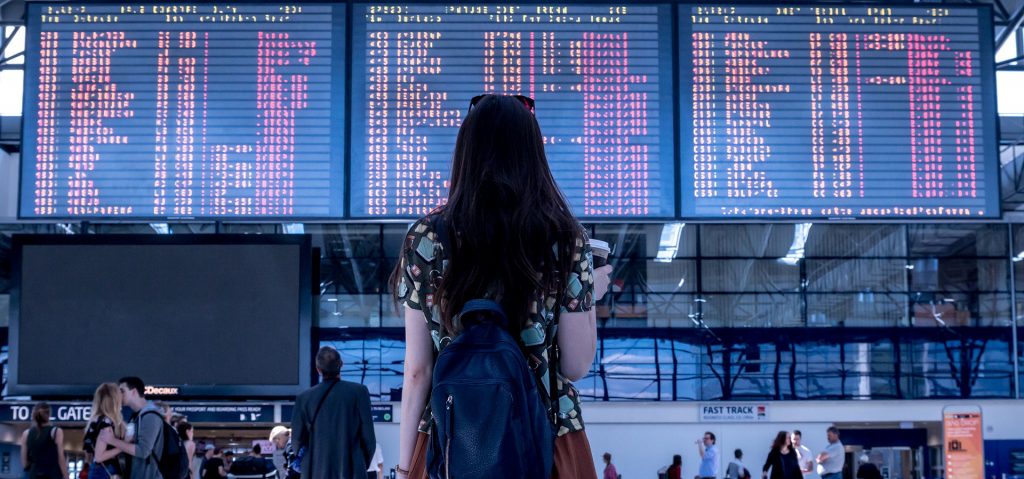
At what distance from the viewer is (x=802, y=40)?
10.8 meters

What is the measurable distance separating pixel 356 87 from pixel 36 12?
304cm

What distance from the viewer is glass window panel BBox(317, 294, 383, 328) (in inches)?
815

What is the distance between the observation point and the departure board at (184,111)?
10.5 meters

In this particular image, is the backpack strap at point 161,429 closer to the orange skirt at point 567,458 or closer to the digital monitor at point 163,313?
the orange skirt at point 567,458

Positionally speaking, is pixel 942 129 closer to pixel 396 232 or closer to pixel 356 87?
pixel 356 87

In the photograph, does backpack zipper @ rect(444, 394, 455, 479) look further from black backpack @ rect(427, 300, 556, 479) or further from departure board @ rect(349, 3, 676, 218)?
departure board @ rect(349, 3, 676, 218)

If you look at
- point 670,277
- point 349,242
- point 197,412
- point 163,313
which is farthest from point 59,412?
point 670,277

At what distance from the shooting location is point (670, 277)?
70.3ft

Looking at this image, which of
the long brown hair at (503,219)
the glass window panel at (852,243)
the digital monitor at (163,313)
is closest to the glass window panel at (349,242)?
the glass window panel at (852,243)

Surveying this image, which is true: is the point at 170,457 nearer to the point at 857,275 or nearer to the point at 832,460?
the point at 832,460

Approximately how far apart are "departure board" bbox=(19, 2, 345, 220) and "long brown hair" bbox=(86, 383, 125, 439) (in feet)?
14.3

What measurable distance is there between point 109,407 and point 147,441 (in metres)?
0.28

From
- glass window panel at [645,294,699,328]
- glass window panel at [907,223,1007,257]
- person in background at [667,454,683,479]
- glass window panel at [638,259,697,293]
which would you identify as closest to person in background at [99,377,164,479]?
person in background at [667,454,683,479]

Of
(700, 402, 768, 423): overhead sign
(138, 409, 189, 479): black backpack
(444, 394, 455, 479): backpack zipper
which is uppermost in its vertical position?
(444, 394, 455, 479): backpack zipper
